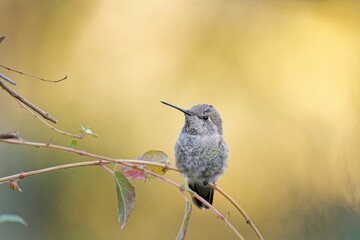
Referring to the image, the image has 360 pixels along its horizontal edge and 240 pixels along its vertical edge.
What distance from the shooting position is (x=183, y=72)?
443cm

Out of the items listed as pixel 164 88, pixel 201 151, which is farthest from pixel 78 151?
pixel 164 88

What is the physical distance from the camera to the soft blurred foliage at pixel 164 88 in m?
4.04

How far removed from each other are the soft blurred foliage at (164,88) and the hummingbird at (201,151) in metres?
1.86

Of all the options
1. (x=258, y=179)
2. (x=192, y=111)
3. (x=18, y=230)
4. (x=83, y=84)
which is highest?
(x=83, y=84)

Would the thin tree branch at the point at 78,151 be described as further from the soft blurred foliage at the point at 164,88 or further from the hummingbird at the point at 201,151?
the soft blurred foliage at the point at 164,88

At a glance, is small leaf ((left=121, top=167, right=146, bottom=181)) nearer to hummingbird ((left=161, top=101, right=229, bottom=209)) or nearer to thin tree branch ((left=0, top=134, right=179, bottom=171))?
thin tree branch ((left=0, top=134, right=179, bottom=171))

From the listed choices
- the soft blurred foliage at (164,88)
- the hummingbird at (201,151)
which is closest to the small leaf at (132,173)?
the hummingbird at (201,151)

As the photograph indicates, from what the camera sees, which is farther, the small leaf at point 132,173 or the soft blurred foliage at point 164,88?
the soft blurred foliage at point 164,88

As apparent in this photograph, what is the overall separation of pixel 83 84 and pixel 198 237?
4.61 feet

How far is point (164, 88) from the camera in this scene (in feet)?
14.3

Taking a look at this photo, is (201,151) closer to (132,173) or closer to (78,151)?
(132,173)

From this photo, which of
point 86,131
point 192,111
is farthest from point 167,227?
point 86,131

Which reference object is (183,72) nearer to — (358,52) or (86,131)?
(358,52)

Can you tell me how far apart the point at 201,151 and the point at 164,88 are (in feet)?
8.16
